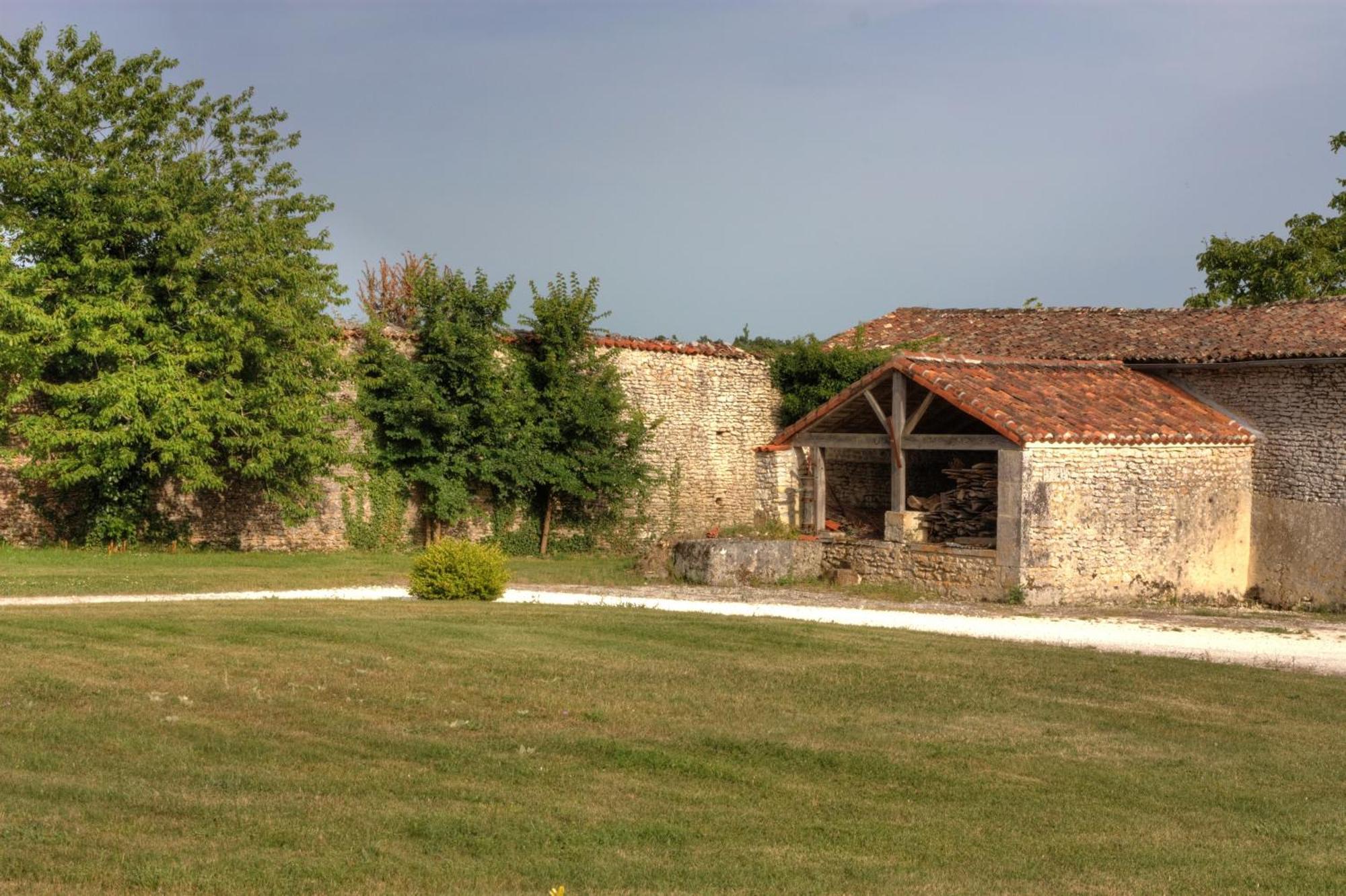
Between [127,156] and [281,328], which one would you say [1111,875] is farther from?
[127,156]

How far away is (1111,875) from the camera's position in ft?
21.1

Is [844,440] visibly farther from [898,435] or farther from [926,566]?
[926,566]

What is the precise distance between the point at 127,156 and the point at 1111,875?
20.8 m

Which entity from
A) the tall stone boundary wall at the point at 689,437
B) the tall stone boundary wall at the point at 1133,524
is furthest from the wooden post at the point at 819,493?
the tall stone boundary wall at the point at 1133,524

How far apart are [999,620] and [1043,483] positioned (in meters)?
3.31

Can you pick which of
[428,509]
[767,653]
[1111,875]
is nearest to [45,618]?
[767,653]

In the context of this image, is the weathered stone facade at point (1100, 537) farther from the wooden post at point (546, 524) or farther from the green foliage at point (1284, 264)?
the green foliage at point (1284, 264)

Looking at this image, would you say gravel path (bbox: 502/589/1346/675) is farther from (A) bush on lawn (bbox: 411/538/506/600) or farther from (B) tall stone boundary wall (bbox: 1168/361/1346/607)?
(B) tall stone boundary wall (bbox: 1168/361/1346/607)

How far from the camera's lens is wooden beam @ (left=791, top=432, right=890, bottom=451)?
21.8 m

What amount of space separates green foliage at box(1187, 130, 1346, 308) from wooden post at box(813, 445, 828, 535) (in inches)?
625

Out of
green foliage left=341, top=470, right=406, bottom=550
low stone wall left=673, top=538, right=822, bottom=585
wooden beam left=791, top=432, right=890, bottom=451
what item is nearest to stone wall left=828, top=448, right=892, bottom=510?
wooden beam left=791, top=432, right=890, bottom=451

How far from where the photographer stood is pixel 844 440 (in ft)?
73.8

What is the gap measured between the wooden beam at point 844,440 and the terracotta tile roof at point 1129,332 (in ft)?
15.5

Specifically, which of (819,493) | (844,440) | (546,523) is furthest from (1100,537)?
(546,523)
